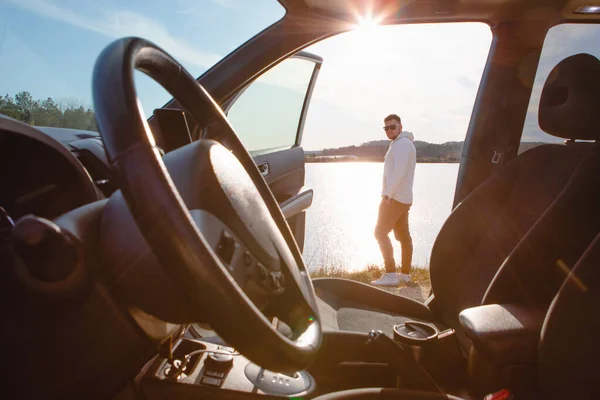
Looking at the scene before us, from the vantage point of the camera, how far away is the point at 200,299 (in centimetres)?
64

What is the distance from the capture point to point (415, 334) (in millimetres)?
1508

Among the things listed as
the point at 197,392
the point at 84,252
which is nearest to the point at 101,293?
the point at 84,252

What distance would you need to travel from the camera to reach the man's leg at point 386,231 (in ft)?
16.3

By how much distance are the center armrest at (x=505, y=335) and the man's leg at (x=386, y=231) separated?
11.7 feet

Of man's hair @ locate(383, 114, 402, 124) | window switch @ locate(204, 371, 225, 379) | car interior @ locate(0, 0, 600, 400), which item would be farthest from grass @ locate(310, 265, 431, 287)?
window switch @ locate(204, 371, 225, 379)

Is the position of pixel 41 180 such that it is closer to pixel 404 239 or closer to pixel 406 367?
pixel 406 367

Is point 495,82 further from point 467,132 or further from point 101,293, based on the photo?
point 101,293

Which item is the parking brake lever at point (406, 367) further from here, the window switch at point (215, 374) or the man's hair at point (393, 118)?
the man's hair at point (393, 118)

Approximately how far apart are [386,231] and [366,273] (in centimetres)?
89

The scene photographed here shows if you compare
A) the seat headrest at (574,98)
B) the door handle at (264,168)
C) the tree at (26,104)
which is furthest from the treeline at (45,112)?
the seat headrest at (574,98)

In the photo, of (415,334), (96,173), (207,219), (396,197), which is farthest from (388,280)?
(207,219)

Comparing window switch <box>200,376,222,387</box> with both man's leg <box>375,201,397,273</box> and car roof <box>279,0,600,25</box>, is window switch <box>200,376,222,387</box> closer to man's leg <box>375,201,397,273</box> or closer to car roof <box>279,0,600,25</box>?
car roof <box>279,0,600,25</box>

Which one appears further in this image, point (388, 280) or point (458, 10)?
point (388, 280)

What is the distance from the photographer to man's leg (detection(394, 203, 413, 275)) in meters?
5.10
